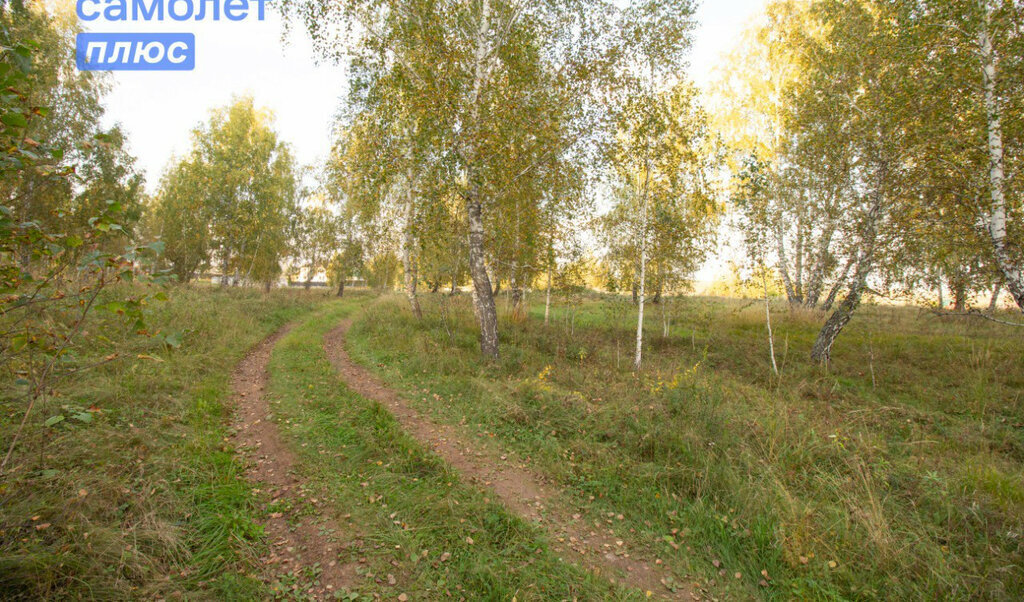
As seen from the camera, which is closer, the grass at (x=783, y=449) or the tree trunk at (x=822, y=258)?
the grass at (x=783, y=449)

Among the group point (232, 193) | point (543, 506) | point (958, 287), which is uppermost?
point (232, 193)

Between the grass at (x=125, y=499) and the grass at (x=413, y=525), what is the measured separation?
0.90 meters

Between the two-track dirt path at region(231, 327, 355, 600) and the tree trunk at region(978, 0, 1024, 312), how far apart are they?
13.6 m

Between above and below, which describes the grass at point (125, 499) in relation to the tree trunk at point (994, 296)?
below

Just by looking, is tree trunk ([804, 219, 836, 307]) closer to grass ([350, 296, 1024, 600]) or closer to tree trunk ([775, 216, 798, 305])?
tree trunk ([775, 216, 798, 305])

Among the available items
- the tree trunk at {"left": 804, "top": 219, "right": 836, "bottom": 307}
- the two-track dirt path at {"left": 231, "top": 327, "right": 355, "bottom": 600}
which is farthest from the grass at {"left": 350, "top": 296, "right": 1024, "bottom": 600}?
the two-track dirt path at {"left": 231, "top": 327, "right": 355, "bottom": 600}

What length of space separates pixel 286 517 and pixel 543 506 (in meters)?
3.42

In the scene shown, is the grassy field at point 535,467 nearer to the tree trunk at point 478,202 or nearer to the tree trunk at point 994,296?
the tree trunk at point 478,202

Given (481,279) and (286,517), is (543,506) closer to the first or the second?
(286,517)

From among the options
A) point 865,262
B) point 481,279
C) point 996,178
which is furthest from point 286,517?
point 865,262

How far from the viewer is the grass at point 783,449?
15.5 feet

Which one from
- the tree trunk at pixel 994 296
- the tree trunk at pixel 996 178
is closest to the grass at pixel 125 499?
the tree trunk at pixel 996 178

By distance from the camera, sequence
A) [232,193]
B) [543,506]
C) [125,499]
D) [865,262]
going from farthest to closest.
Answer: [232,193]
[865,262]
[543,506]
[125,499]

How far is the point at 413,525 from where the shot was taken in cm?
513
